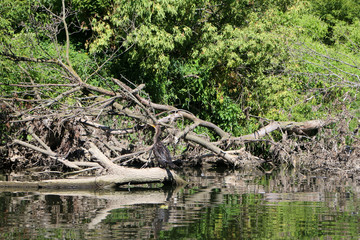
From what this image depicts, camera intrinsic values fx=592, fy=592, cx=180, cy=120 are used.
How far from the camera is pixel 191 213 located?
915cm

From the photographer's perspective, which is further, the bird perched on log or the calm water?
the bird perched on log

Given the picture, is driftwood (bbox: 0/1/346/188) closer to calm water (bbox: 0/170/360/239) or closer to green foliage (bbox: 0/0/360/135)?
calm water (bbox: 0/170/360/239)

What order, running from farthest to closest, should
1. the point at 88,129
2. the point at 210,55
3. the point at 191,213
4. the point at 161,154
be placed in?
the point at 210,55
the point at 88,129
the point at 161,154
the point at 191,213

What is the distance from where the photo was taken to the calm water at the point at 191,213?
7480 millimetres

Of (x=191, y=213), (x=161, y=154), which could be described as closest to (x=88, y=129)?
(x=161, y=154)

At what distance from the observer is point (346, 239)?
712 cm

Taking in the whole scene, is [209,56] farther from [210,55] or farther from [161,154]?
[161,154]

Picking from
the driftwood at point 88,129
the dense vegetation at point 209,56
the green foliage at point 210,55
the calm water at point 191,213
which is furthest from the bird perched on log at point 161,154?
the green foliage at point 210,55

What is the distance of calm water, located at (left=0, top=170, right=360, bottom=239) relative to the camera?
7.48 meters

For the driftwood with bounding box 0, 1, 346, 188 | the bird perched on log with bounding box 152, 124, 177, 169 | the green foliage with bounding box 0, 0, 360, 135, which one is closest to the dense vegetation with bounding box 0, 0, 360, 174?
→ the green foliage with bounding box 0, 0, 360, 135

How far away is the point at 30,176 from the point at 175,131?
388 centimetres

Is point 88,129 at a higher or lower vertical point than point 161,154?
higher

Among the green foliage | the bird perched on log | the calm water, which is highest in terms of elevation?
the green foliage

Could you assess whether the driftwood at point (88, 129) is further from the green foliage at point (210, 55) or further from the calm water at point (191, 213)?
the green foliage at point (210, 55)
